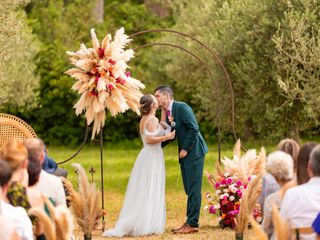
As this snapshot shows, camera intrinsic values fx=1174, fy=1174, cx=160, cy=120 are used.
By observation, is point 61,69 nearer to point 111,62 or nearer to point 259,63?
point 259,63

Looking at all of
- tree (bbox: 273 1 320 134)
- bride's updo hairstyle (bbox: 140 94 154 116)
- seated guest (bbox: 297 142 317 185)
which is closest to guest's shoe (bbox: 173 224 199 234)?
bride's updo hairstyle (bbox: 140 94 154 116)

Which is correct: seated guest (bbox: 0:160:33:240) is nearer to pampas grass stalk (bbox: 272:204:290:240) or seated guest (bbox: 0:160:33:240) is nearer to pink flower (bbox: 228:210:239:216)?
pampas grass stalk (bbox: 272:204:290:240)

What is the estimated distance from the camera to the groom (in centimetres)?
1481

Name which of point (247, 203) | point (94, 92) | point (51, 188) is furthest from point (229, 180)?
point (51, 188)

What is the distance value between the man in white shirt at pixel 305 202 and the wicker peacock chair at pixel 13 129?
268 inches

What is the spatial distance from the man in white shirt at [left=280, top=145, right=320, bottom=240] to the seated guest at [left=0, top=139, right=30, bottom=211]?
200cm

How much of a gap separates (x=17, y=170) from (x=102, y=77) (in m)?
5.65

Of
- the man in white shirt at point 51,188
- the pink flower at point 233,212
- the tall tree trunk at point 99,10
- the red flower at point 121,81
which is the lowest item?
the pink flower at point 233,212

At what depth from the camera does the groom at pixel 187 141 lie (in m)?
14.8

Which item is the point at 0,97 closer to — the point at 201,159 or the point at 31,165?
the point at 201,159

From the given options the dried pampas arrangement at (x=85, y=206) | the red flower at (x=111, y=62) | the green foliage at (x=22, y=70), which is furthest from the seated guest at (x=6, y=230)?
the green foliage at (x=22, y=70)

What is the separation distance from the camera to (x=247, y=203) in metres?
10.8

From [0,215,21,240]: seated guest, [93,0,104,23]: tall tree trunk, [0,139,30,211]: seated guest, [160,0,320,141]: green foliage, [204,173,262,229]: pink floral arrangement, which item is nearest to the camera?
[0,215,21,240]: seated guest

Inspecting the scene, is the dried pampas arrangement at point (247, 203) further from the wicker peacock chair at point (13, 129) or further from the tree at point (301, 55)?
the tree at point (301, 55)
